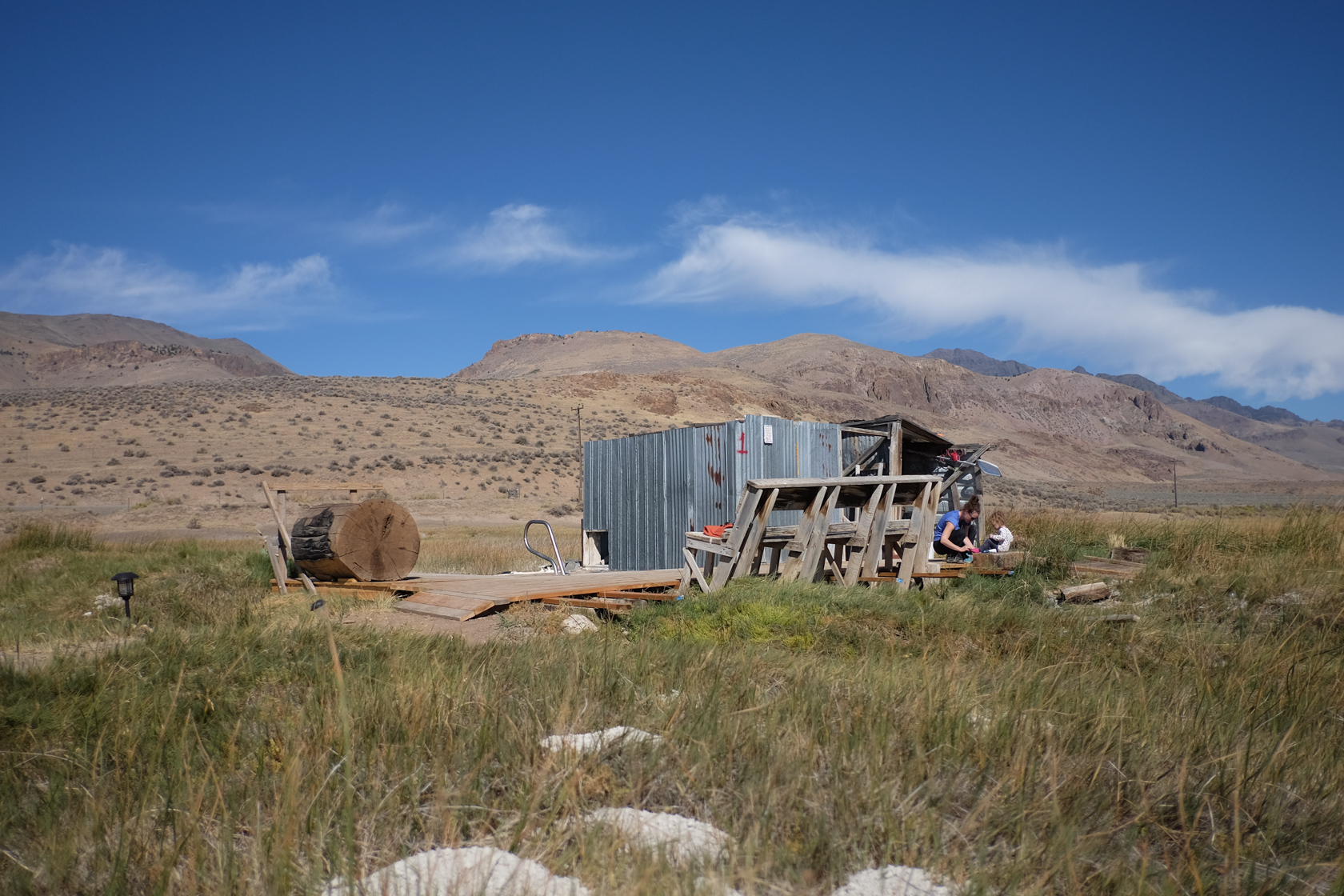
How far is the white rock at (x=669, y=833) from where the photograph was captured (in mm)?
2436

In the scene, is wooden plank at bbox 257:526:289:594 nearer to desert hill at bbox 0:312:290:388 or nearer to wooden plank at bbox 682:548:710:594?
wooden plank at bbox 682:548:710:594

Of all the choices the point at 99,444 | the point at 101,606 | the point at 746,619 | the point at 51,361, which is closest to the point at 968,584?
the point at 746,619

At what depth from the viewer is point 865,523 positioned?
9703 millimetres

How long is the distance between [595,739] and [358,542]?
866 centimetres

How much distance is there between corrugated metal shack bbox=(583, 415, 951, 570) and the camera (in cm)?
1501

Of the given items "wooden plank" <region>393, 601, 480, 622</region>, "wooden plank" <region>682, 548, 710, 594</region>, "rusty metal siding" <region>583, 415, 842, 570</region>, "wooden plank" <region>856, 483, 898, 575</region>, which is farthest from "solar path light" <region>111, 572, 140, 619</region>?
"rusty metal siding" <region>583, 415, 842, 570</region>

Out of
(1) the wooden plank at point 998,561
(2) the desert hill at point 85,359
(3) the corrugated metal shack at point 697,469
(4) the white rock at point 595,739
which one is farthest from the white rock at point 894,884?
(2) the desert hill at point 85,359

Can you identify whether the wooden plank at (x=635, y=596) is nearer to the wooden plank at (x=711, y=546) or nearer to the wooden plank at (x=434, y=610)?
the wooden plank at (x=711, y=546)

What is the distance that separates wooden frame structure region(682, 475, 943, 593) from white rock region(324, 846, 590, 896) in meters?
6.22

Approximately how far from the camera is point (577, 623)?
8.34 metres

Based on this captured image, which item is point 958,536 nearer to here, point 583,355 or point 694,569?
point 694,569

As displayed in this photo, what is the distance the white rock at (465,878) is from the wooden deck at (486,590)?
6417mm

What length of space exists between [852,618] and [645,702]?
148 inches

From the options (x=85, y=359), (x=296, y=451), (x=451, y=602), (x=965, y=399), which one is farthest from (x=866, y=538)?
(x=85, y=359)
